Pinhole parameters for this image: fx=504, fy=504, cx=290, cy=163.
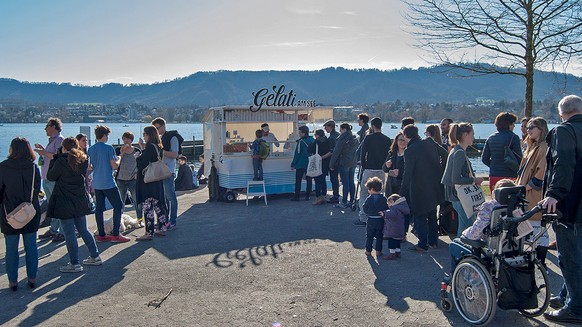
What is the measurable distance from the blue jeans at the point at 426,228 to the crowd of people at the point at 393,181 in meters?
0.01

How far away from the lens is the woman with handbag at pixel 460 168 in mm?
6445

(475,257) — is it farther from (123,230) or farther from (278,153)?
(278,153)

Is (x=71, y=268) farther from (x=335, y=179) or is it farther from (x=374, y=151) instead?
(x=335, y=179)

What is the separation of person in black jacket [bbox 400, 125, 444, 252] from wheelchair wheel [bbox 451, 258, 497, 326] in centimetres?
256

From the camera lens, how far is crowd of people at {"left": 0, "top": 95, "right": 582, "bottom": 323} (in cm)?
459

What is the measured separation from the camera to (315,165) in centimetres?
1182

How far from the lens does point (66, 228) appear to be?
21.4ft

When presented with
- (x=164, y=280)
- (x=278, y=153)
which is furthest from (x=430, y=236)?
(x=278, y=153)

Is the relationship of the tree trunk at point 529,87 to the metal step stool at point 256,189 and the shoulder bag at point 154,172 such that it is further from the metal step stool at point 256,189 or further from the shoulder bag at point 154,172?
the shoulder bag at point 154,172

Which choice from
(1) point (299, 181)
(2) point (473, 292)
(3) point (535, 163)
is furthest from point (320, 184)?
(2) point (473, 292)

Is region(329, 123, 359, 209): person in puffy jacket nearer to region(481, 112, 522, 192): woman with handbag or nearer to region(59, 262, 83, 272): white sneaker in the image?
region(481, 112, 522, 192): woman with handbag

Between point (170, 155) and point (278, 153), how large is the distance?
458 centimetres

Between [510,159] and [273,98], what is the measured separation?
287 inches

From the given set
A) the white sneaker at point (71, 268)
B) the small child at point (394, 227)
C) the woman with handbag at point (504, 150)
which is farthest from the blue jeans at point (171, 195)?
the woman with handbag at point (504, 150)
